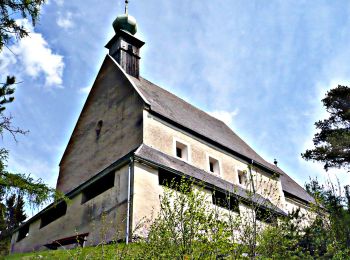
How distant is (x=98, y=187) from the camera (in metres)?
16.0

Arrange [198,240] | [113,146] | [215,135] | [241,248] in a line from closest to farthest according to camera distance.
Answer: [198,240] < [241,248] < [113,146] < [215,135]

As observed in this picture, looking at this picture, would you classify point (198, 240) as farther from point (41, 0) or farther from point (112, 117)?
point (112, 117)

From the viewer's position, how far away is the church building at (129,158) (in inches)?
555

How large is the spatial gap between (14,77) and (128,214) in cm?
605

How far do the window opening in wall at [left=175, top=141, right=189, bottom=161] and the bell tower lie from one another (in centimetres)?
567

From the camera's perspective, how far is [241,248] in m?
7.29

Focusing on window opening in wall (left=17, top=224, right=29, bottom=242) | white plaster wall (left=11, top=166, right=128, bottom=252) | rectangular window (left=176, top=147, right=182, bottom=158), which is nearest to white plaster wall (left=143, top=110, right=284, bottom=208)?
rectangular window (left=176, top=147, right=182, bottom=158)

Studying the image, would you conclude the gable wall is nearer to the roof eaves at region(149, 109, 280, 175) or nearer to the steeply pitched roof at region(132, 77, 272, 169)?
the steeply pitched roof at region(132, 77, 272, 169)

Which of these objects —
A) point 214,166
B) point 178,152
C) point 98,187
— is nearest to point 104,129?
point 178,152

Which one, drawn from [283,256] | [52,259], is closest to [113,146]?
[52,259]

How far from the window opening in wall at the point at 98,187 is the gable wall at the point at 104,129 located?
2.11 meters

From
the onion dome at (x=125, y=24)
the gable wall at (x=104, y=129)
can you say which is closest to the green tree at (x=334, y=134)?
the gable wall at (x=104, y=129)

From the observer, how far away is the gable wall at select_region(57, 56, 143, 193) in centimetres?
1809

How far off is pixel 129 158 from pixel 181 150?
203 inches
